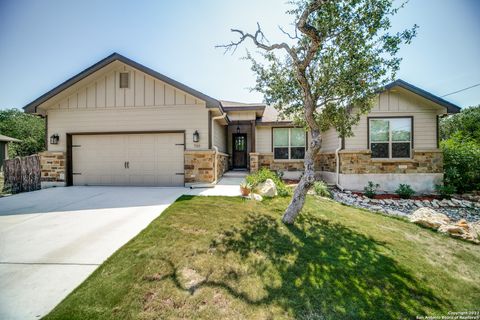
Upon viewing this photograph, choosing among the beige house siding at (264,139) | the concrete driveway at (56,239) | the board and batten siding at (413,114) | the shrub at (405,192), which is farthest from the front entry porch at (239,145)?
the shrub at (405,192)

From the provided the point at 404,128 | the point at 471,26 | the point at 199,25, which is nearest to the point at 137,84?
the point at 199,25

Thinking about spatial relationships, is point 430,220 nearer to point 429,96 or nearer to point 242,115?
point 429,96

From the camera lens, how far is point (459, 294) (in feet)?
9.15

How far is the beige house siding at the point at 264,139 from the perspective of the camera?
38.1 ft

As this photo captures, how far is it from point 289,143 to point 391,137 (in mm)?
4774

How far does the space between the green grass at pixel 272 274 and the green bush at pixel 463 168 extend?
6.92 m

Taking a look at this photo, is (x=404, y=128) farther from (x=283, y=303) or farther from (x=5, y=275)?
(x=5, y=275)

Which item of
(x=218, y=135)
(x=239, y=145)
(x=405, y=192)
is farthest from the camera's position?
(x=239, y=145)

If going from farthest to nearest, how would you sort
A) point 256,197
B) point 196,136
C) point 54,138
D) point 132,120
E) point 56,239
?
1. point 54,138
2. point 132,120
3. point 196,136
4. point 256,197
5. point 56,239

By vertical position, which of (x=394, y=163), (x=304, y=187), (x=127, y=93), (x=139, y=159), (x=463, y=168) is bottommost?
(x=304, y=187)

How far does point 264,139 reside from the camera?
11664mm

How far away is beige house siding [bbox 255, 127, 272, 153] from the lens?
38.1ft

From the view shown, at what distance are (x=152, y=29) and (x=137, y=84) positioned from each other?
2.24m

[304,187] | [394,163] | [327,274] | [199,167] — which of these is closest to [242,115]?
[199,167]
